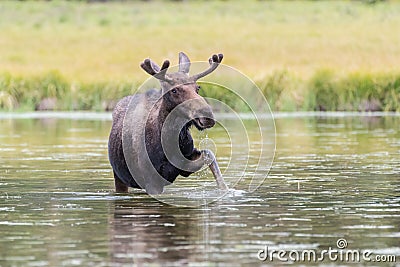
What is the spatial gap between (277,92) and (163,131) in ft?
81.6

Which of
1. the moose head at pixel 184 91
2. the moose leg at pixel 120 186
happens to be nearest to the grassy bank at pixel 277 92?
the moose leg at pixel 120 186

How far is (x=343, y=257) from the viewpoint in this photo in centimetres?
1003

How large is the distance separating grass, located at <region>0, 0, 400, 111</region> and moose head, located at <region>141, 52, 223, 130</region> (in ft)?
80.3

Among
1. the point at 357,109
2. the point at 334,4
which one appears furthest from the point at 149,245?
the point at 334,4

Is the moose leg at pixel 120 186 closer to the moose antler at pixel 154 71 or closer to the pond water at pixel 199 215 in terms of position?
the pond water at pixel 199 215

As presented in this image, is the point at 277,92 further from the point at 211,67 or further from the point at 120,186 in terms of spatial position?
the point at 211,67

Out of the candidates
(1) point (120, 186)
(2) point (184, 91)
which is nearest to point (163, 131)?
(2) point (184, 91)

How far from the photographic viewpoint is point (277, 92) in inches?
1524

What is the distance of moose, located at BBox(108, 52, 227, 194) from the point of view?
535 inches

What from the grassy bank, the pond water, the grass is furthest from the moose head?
the grass

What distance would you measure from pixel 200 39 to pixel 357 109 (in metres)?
25.3

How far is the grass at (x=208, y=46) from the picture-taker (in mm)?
38844

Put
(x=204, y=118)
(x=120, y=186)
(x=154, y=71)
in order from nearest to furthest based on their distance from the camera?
(x=204, y=118)
(x=154, y=71)
(x=120, y=186)

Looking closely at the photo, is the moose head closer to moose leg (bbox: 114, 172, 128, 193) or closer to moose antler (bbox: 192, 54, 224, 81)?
moose antler (bbox: 192, 54, 224, 81)
